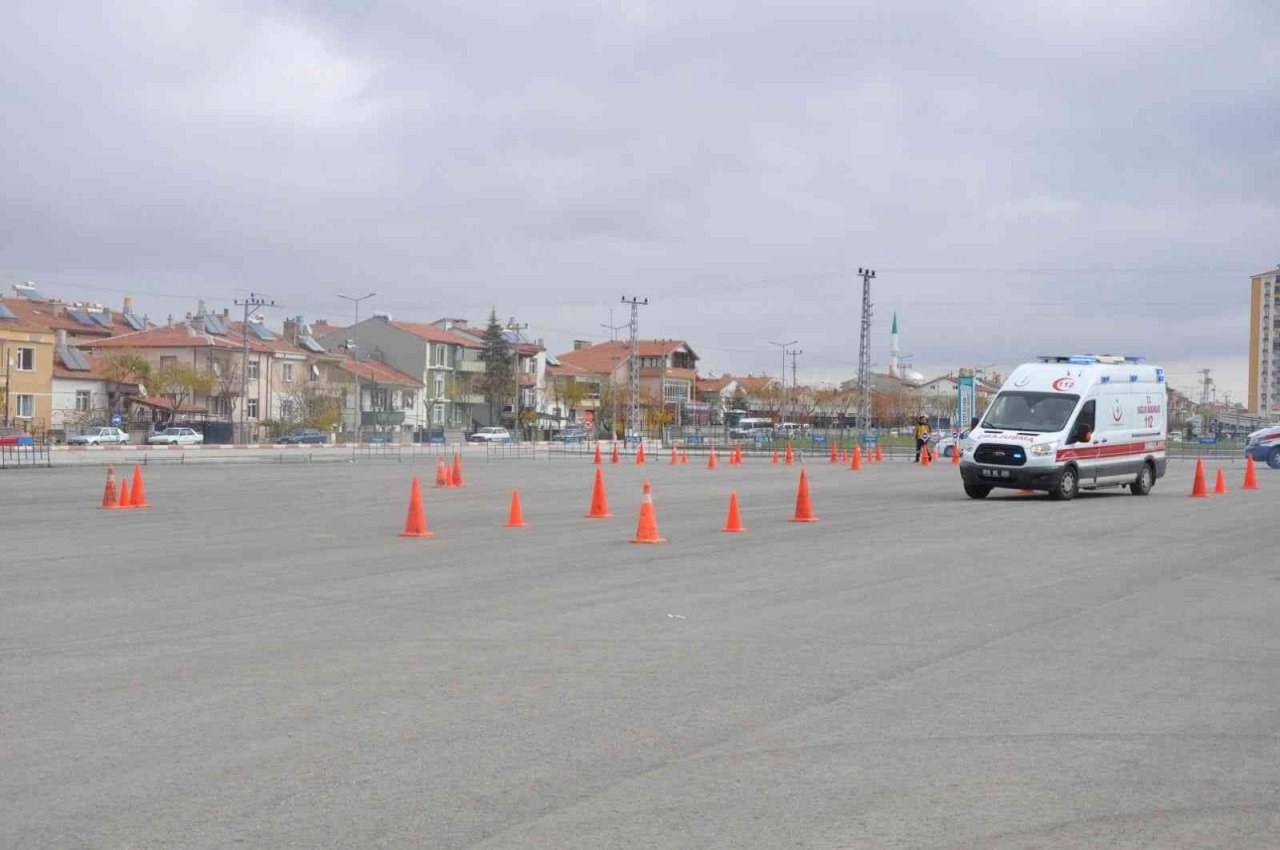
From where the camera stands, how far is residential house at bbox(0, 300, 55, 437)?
271 feet

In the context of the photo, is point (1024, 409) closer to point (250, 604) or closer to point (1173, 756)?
point (250, 604)

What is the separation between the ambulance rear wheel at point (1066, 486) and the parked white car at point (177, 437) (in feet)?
215

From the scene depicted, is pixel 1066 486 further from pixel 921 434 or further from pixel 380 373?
pixel 380 373

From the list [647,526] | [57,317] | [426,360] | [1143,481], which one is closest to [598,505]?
[647,526]

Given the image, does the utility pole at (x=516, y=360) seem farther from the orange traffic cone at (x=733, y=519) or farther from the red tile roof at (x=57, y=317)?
the orange traffic cone at (x=733, y=519)

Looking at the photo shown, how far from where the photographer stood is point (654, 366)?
514 ft

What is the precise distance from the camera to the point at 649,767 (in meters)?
6.53

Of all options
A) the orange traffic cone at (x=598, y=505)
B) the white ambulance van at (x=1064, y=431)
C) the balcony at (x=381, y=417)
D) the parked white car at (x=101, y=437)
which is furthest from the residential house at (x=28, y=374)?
the white ambulance van at (x=1064, y=431)

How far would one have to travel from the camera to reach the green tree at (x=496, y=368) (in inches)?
4894

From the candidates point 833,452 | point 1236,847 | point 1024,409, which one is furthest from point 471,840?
point 833,452

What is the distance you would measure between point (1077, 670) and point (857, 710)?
215 centimetres

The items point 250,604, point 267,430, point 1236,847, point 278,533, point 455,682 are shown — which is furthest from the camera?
point 267,430

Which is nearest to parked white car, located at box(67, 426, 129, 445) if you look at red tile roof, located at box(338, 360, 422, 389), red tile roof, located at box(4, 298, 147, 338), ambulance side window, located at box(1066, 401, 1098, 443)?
red tile roof, located at box(4, 298, 147, 338)

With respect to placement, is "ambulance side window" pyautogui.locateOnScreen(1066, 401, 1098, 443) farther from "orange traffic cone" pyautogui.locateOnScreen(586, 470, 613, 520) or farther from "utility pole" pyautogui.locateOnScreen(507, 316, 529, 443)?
"utility pole" pyautogui.locateOnScreen(507, 316, 529, 443)
